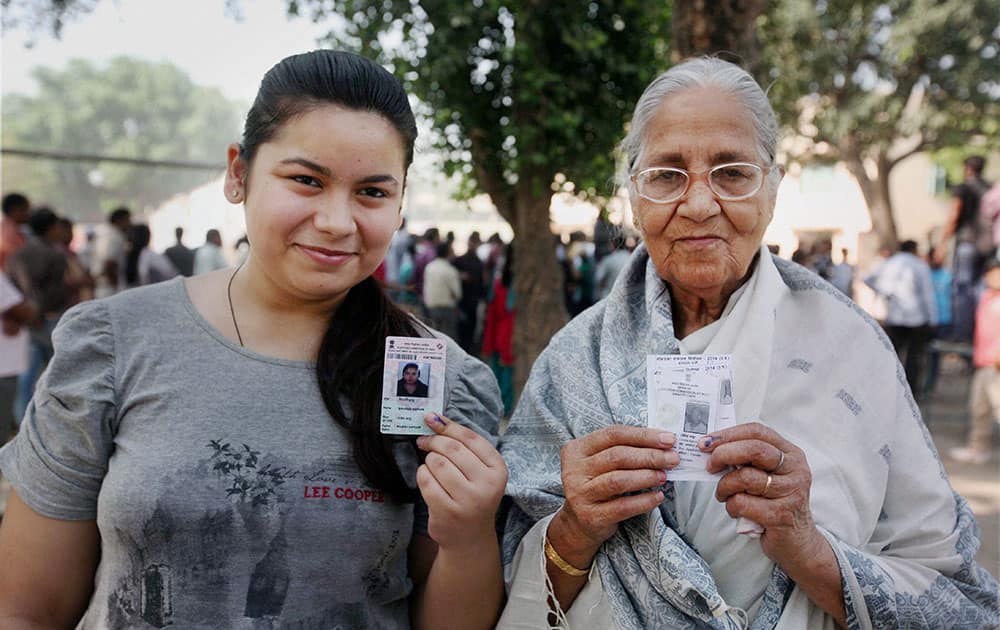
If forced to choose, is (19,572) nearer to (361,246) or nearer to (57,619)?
(57,619)

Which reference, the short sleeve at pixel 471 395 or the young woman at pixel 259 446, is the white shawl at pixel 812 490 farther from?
the young woman at pixel 259 446

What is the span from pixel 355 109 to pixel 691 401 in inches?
39.0

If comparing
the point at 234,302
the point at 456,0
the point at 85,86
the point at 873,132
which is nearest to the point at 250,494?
the point at 234,302

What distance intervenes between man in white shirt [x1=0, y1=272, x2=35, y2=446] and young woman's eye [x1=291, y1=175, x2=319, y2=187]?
16.4 ft

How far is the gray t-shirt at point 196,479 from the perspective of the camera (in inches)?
68.7

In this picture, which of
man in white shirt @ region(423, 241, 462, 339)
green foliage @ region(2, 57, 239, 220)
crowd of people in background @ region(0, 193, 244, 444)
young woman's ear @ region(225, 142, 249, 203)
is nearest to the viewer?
young woman's ear @ region(225, 142, 249, 203)

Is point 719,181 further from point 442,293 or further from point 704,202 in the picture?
point 442,293

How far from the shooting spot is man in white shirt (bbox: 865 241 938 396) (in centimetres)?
1060

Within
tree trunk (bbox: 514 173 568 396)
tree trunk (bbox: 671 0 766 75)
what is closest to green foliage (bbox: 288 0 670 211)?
tree trunk (bbox: 514 173 568 396)

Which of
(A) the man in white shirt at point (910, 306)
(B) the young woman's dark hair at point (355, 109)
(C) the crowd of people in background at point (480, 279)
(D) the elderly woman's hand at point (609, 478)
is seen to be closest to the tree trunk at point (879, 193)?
(C) the crowd of people in background at point (480, 279)

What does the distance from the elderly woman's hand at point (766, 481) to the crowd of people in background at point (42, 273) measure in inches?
223

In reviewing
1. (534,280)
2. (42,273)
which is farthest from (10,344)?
(534,280)

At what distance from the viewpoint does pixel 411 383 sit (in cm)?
186

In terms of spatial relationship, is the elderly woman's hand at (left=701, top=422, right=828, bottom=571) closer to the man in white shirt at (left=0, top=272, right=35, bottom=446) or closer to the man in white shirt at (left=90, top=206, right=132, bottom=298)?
the man in white shirt at (left=0, top=272, right=35, bottom=446)
